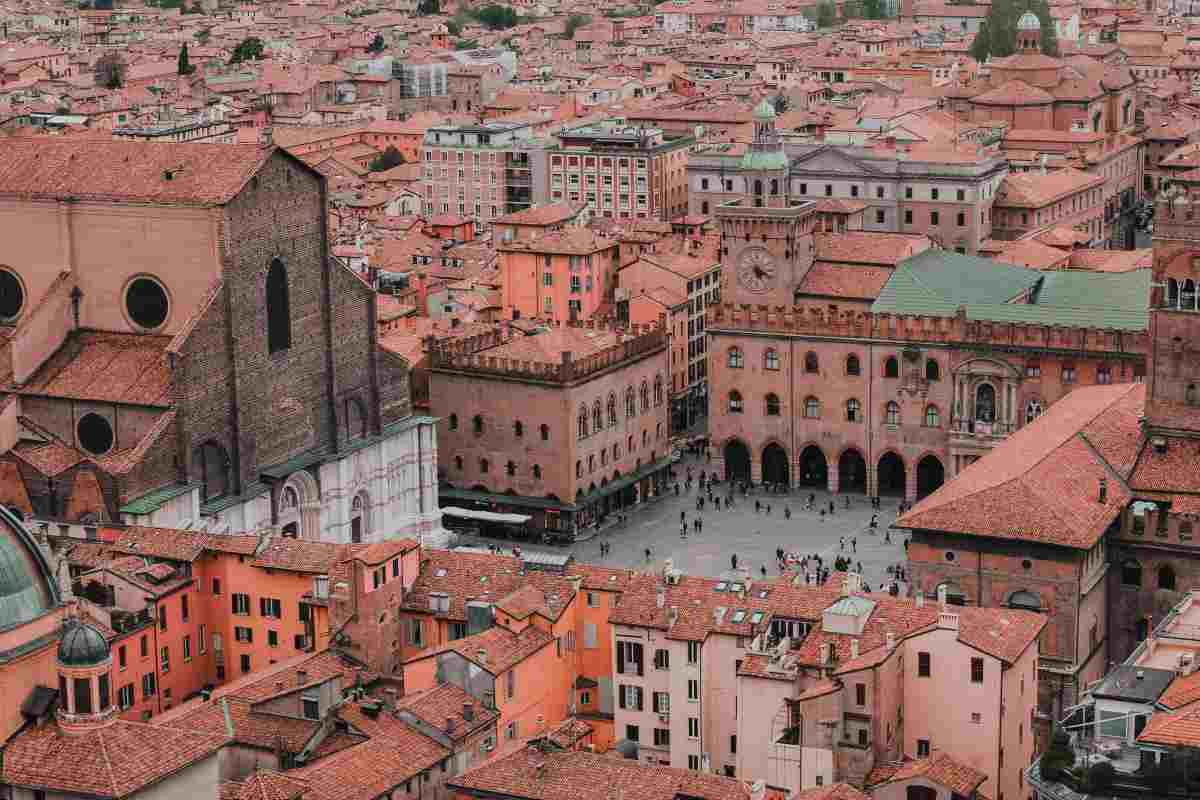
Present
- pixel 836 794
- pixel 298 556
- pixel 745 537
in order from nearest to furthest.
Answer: pixel 836 794, pixel 298 556, pixel 745 537

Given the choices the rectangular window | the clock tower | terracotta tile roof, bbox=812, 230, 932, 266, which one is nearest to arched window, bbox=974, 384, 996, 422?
terracotta tile roof, bbox=812, 230, 932, 266

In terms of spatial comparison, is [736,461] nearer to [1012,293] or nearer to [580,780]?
[1012,293]

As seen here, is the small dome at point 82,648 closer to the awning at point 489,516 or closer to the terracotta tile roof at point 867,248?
the awning at point 489,516

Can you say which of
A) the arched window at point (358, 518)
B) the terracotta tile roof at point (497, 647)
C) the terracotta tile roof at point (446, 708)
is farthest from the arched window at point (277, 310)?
the terracotta tile roof at point (446, 708)

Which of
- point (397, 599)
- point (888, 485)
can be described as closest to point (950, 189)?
point (888, 485)

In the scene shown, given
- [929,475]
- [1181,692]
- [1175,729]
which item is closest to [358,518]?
[929,475]

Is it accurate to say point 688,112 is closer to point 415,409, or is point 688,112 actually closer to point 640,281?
point 640,281
